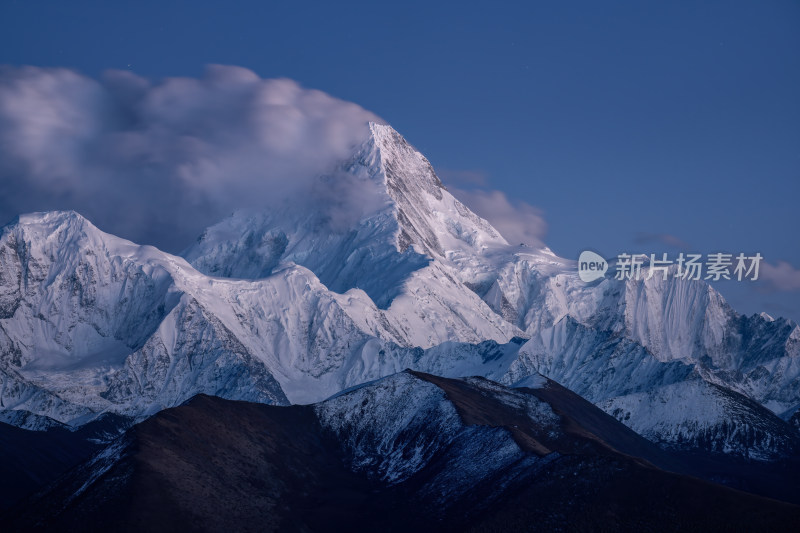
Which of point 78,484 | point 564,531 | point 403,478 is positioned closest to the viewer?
point 564,531

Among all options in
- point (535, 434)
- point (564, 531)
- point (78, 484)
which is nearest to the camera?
point (564, 531)

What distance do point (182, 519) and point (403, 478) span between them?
1799 inches

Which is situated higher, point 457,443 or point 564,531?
point 457,443

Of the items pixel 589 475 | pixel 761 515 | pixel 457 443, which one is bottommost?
pixel 761 515

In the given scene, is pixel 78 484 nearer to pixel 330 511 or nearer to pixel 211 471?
pixel 211 471

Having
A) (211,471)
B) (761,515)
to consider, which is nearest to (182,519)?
(211,471)

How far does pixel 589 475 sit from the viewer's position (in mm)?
143000

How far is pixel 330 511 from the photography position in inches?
6393

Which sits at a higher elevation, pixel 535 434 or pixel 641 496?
pixel 535 434

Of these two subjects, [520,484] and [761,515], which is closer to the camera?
[761,515]

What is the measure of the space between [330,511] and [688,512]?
53312 mm

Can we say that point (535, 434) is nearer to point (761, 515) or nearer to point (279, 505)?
point (279, 505)

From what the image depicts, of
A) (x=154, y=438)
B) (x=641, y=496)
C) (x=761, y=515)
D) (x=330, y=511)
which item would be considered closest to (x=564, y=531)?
(x=641, y=496)

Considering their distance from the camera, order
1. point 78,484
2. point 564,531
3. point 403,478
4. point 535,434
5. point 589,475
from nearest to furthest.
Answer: point 564,531, point 589,475, point 78,484, point 403,478, point 535,434
